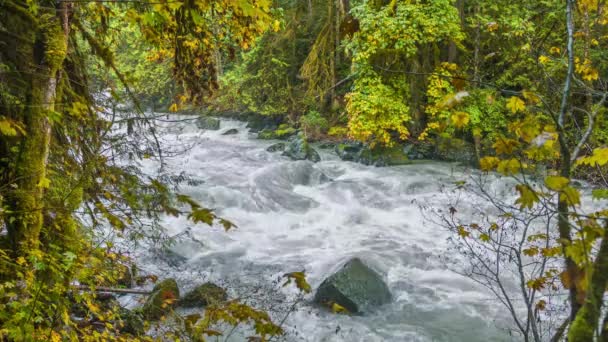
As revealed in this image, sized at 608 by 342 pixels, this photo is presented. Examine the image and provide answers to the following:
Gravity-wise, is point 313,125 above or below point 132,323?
above

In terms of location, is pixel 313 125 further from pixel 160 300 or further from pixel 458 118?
pixel 458 118

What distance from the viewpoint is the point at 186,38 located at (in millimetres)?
4227

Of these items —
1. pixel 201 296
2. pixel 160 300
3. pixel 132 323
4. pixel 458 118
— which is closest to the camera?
pixel 458 118

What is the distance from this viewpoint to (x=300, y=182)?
37.8 feet

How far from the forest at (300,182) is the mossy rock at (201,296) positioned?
0.03 meters

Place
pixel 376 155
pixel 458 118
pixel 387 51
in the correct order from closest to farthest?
pixel 458 118 → pixel 387 51 → pixel 376 155

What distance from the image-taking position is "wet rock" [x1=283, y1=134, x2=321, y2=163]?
520 inches

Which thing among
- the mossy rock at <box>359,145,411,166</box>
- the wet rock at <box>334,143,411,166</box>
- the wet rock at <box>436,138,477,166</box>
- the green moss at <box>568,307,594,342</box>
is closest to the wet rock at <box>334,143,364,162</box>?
the wet rock at <box>334,143,411,166</box>

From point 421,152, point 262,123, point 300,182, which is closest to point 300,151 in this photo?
point 300,182

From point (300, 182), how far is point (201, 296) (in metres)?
6.14

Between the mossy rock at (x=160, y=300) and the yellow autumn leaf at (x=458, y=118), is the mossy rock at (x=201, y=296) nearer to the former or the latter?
the mossy rock at (x=160, y=300)

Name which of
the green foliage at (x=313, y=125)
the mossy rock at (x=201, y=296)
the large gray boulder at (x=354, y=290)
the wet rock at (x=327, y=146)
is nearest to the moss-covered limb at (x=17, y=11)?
the mossy rock at (x=201, y=296)

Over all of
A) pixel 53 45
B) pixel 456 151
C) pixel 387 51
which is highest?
pixel 387 51

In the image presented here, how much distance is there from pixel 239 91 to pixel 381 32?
8272 mm
